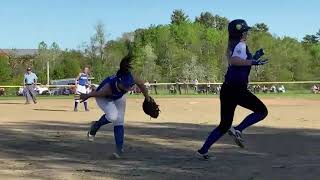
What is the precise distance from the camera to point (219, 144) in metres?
11.1

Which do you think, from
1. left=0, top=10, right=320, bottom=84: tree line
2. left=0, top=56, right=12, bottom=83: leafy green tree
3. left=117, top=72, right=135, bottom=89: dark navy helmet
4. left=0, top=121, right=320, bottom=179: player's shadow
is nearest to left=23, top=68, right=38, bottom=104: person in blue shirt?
left=0, top=121, right=320, bottom=179: player's shadow

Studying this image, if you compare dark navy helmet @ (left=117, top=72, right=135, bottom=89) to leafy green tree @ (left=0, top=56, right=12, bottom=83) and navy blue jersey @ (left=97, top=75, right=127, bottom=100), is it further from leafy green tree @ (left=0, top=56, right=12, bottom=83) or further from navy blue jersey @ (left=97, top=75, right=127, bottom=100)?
leafy green tree @ (left=0, top=56, right=12, bottom=83)

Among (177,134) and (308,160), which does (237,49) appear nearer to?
(308,160)

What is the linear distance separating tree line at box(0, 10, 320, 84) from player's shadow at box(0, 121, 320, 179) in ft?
223

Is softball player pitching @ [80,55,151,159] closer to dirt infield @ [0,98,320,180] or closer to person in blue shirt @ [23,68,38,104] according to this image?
dirt infield @ [0,98,320,180]

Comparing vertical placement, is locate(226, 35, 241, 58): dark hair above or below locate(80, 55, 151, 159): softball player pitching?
above

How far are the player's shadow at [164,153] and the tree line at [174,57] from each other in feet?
223

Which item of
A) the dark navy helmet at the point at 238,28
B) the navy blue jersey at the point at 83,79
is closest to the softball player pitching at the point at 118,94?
the dark navy helmet at the point at 238,28

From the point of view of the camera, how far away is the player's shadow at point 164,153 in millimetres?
7847

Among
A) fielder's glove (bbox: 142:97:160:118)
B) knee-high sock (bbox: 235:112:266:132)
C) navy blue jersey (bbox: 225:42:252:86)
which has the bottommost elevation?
knee-high sock (bbox: 235:112:266:132)

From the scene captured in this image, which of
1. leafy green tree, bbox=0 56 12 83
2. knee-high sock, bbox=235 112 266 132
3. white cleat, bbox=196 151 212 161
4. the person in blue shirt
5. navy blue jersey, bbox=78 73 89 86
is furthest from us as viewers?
leafy green tree, bbox=0 56 12 83

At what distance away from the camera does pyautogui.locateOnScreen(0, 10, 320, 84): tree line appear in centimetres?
8969

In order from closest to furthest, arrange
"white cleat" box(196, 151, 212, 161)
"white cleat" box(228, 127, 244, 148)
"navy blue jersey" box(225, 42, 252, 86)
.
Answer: "white cleat" box(196, 151, 212, 161), "navy blue jersey" box(225, 42, 252, 86), "white cleat" box(228, 127, 244, 148)

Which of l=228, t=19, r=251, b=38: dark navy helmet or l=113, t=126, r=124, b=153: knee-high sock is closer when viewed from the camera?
Result: l=228, t=19, r=251, b=38: dark navy helmet
